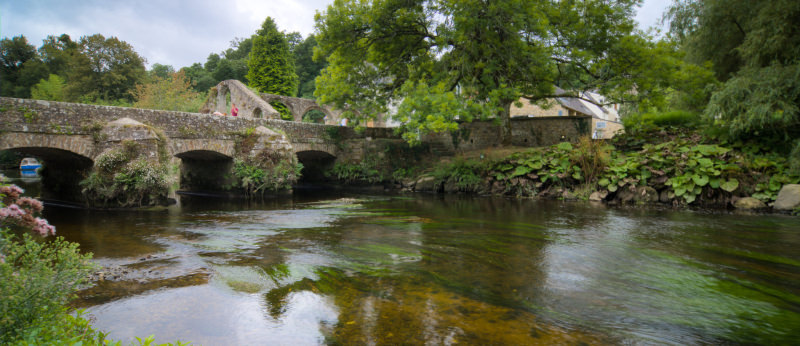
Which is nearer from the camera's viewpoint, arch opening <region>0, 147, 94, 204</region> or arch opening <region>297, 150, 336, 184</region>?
arch opening <region>0, 147, 94, 204</region>

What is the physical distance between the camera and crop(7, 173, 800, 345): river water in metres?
3.38

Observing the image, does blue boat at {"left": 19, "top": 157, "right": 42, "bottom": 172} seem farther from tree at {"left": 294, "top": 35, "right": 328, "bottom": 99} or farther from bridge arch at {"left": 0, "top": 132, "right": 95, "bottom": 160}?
bridge arch at {"left": 0, "top": 132, "right": 95, "bottom": 160}

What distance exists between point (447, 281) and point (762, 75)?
11.5 meters

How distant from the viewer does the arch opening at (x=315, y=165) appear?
1939 centimetres

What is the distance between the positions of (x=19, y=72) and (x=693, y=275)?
48.3 m

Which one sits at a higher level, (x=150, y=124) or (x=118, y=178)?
(x=150, y=124)

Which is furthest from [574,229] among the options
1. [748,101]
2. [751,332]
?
[748,101]

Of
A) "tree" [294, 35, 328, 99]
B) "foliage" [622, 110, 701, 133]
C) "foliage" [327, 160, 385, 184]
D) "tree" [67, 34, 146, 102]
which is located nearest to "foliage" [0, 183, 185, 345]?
"foliage" [622, 110, 701, 133]

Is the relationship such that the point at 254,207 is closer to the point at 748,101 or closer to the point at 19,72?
the point at 748,101

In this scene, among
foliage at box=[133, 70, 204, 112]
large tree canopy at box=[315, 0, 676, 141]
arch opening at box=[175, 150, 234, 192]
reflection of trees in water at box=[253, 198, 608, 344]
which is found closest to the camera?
reflection of trees in water at box=[253, 198, 608, 344]

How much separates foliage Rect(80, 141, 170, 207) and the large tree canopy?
7.03 m

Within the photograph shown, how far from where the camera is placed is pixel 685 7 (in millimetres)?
14992

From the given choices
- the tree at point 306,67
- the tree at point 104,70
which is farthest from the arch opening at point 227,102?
the tree at point 306,67

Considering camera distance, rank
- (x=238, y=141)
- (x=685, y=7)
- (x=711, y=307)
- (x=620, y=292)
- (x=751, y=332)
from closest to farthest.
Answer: (x=751, y=332)
(x=711, y=307)
(x=620, y=292)
(x=238, y=141)
(x=685, y=7)
